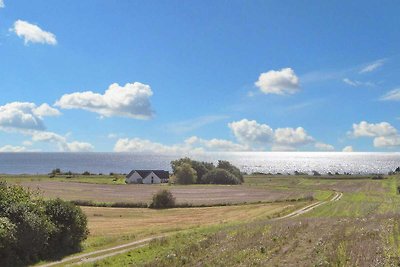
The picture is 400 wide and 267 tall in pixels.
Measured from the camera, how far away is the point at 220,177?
151750mm

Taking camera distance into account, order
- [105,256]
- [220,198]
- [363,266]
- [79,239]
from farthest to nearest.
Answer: [220,198], [79,239], [105,256], [363,266]

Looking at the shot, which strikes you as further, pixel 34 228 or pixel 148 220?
pixel 148 220

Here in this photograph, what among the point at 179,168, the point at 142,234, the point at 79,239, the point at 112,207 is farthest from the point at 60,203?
the point at 179,168

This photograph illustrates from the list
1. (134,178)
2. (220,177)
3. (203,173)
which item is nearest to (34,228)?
(220,177)

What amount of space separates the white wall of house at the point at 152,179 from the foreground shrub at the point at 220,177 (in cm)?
1479

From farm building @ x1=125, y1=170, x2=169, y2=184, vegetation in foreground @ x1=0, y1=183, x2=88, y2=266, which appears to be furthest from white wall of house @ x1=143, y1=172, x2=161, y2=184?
vegetation in foreground @ x1=0, y1=183, x2=88, y2=266

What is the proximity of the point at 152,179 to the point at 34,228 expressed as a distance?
406ft

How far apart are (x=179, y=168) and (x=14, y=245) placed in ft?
388

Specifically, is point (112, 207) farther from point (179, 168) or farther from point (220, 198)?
point (179, 168)

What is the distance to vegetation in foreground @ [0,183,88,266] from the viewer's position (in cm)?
2930

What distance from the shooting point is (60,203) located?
3616 cm

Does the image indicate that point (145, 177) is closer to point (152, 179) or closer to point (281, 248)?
point (152, 179)

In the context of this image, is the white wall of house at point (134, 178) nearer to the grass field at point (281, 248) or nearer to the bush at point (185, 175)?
the bush at point (185, 175)

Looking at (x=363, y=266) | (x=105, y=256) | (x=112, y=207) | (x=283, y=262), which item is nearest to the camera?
(x=363, y=266)
